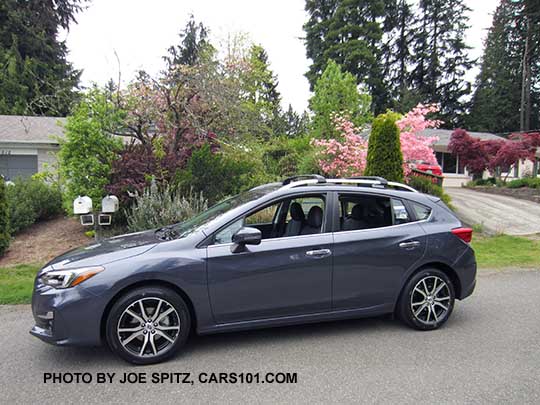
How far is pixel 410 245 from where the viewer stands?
13.1 ft

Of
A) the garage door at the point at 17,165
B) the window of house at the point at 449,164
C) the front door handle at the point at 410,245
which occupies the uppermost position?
the window of house at the point at 449,164

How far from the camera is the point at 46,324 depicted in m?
3.17

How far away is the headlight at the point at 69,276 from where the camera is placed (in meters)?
3.17

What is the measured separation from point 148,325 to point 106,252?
79 centimetres

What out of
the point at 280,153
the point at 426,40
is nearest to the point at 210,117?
the point at 280,153

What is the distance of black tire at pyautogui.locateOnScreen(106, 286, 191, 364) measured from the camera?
3.20m

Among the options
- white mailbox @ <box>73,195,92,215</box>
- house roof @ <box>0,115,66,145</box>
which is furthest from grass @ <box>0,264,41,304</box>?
house roof @ <box>0,115,66,145</box>

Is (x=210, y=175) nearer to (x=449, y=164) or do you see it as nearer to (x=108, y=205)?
(x=108, y=205)

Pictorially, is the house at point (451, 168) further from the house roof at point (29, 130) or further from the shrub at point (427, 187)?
the house roof at point (29, 130)

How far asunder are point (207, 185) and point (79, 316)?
591cm

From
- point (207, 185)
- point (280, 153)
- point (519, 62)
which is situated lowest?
point (207, 185)

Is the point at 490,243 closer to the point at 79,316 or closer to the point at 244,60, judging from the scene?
the point at 79,316

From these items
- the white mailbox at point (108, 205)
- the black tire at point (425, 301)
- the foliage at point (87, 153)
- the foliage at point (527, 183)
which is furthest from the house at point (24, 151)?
the foliage at point (527, 183)

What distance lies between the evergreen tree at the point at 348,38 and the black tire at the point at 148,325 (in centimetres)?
3723
